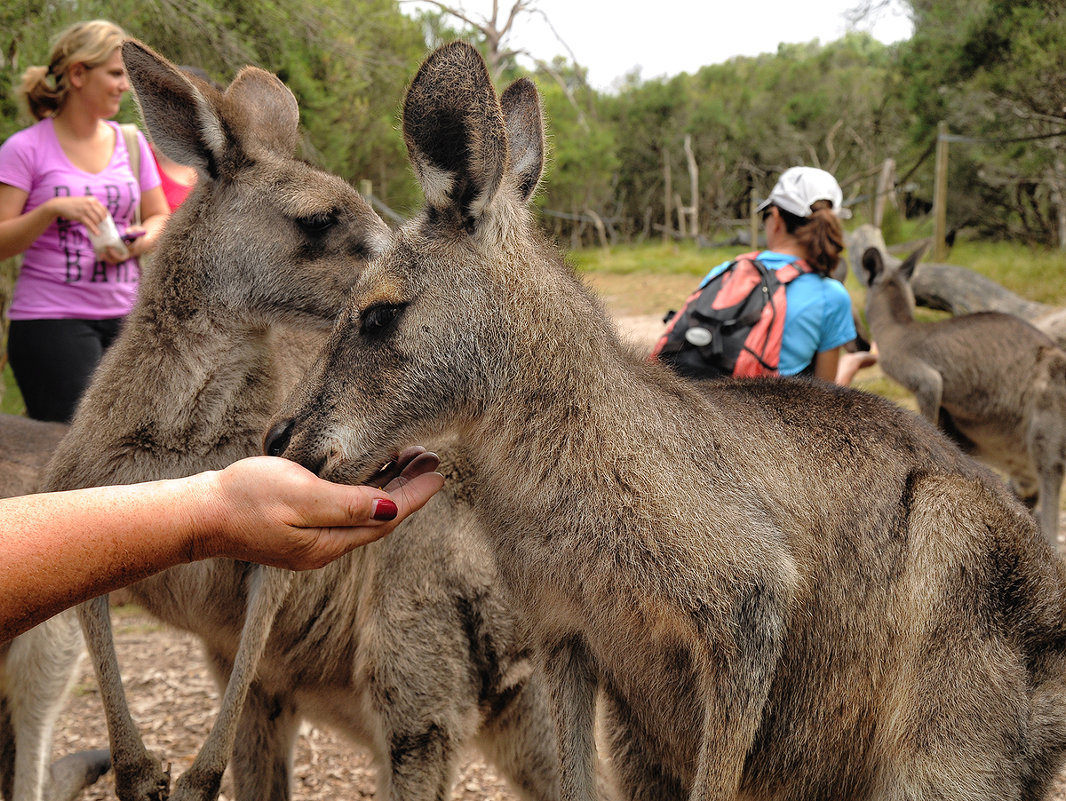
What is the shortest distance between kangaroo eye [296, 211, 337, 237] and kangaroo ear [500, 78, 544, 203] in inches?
23.4

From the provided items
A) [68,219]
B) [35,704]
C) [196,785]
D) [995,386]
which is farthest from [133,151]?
[995,386]

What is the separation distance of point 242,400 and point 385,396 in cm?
59

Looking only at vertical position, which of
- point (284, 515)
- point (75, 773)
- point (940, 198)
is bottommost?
point (75, 773)

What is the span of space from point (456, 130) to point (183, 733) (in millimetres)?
2760

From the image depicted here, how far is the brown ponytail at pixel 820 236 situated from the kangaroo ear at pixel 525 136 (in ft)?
6.29

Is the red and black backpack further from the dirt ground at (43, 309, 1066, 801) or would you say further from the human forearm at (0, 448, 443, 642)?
the human forearm at (0, 448, 443, 642)

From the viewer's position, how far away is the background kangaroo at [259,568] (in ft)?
7.23

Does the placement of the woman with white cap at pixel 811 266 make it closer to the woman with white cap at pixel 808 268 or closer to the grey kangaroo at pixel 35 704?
the woman with white cap at pixel 808 268

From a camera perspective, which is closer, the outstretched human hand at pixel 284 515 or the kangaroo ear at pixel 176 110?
the outstretched human hand at pixel 284 515

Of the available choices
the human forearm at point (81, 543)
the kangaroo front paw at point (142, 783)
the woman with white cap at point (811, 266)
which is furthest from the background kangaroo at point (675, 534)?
the woman with white cap at point (811, 266)

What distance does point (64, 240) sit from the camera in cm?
343

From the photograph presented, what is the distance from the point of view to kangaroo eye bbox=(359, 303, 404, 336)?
6.12ft

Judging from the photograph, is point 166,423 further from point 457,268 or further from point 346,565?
point 457,268

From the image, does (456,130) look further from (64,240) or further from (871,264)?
(871,264)
